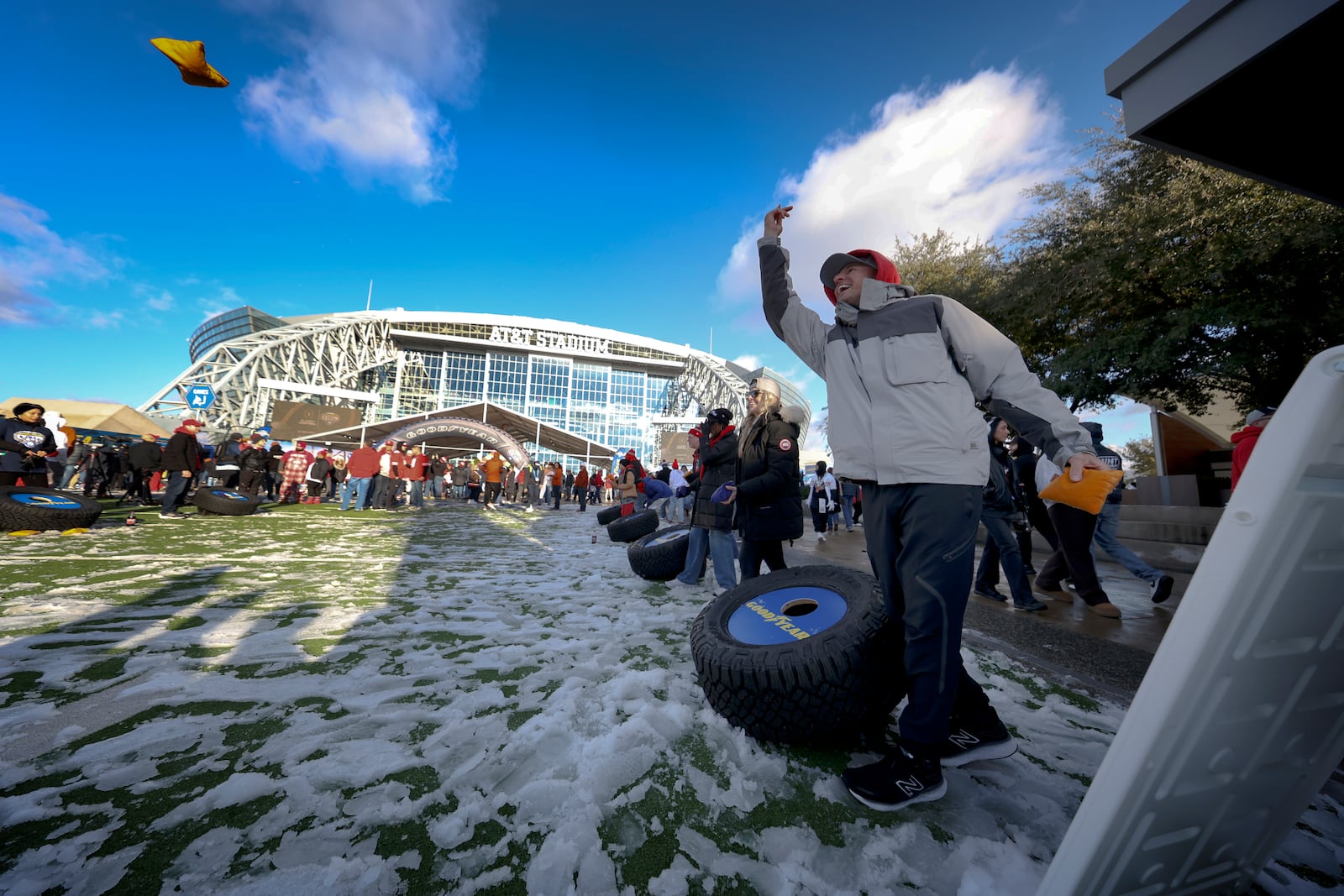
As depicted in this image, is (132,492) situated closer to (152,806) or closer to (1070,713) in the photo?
(152,806)

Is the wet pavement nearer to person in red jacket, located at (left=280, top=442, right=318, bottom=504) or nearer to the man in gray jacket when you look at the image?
the man in gray jacket

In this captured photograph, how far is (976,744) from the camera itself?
1.84 metres

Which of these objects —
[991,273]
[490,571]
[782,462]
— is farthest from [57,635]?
[991,273]

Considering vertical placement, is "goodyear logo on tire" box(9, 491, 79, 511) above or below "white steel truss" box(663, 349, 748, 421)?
below

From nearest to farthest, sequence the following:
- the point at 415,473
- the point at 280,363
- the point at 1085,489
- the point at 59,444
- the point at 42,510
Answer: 1. the point at 1085,489
2. the point at 42,510
3. the point at 59,444
4. the point at 415,473
5. the point at 280,363

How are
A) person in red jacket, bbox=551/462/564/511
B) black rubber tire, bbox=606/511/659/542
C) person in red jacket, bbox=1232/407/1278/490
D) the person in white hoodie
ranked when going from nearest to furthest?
1. person in red jacket, bbox=1232/407/1278/490
2. black rubber tire, bbox=606/511/659/542
3. the person in white hoodie
4. person in red jacket, bbox=551/462/564/511

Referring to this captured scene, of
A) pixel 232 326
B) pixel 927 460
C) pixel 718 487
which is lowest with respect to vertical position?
pixel 718 487

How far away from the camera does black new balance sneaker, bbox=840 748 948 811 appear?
1584 millimetres

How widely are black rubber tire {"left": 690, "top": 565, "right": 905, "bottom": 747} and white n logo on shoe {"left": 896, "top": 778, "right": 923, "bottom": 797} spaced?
262mm

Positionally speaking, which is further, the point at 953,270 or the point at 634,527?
the point at 953,270

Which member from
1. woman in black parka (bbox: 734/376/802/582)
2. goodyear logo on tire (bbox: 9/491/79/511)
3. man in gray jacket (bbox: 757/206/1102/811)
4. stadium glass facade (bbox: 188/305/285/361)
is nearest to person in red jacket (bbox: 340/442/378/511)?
goodyear logo on tire (bbox: 9/491/79/511)

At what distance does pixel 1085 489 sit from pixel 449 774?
2.26 m

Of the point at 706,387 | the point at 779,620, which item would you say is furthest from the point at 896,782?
the point at 706,387

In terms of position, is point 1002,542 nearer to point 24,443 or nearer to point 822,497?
point 822,497
